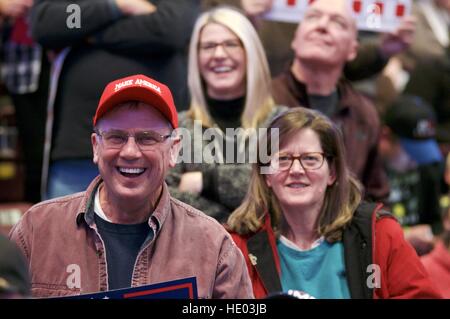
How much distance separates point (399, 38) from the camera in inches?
221

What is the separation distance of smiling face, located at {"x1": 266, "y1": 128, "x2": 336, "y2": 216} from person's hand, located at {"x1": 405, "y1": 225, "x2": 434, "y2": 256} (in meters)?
1.16

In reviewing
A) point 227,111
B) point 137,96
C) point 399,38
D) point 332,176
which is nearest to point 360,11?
point 399,38

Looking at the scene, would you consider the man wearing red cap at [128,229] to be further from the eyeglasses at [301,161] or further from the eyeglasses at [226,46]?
the eyeglasses at [226,46]

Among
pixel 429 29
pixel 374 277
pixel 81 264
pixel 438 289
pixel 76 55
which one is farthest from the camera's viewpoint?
pixel 429 29

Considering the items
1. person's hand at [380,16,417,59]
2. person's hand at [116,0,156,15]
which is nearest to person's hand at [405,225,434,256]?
person's hand at [380,16,417,59]

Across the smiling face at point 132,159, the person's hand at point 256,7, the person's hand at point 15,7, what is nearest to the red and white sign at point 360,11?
the person's hand at point 256,7

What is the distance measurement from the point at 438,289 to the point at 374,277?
55cm

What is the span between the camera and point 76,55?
497cm

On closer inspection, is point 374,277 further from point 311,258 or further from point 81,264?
point 81,264

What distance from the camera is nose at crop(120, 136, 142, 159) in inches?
142

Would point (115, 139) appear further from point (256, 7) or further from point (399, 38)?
point (399, 38)

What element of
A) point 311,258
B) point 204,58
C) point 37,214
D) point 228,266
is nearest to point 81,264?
point 37,214

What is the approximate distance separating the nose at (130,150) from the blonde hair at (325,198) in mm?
776

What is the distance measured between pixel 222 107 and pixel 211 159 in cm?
27
